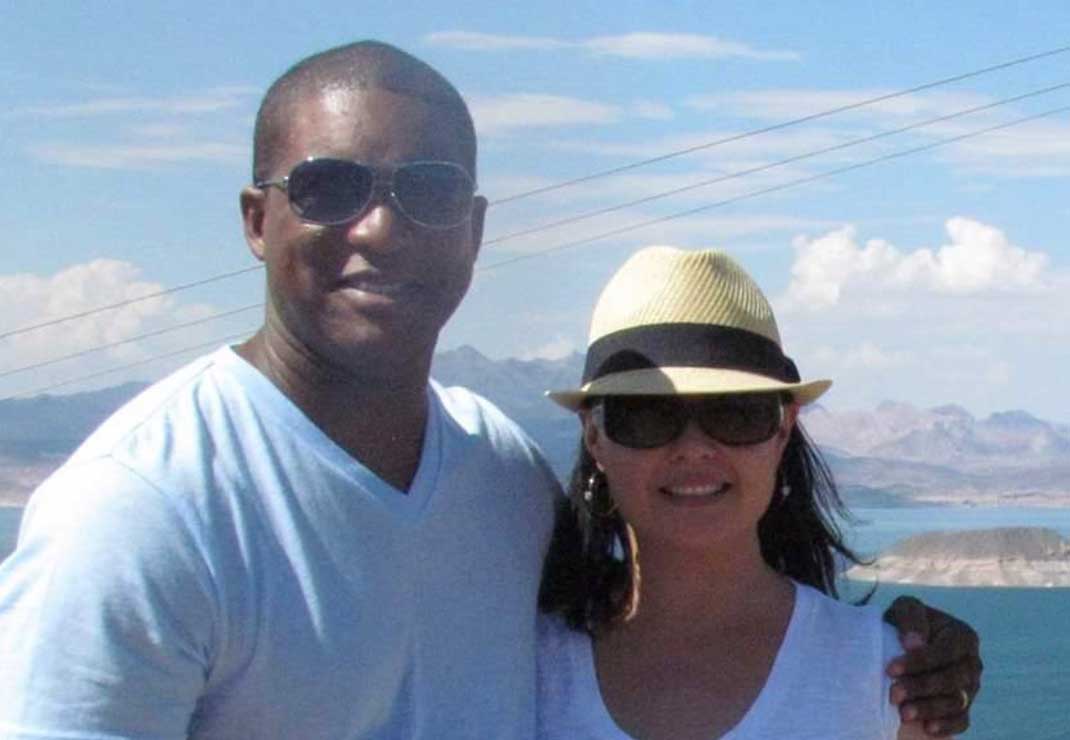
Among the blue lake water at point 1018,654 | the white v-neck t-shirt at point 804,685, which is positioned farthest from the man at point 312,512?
the blue lake water at point 1018,654

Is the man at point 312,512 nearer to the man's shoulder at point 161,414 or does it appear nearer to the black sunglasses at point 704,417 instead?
the man's shoulder at point 161,414

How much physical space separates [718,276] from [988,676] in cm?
10318

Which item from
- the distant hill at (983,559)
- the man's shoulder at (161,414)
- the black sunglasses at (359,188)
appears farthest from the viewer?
the distant hill at (983,559)

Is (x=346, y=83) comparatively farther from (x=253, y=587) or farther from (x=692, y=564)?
(x=692, y=564)

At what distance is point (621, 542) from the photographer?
385 cm

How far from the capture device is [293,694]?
293cm

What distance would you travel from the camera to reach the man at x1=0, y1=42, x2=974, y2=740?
2701 millimetres

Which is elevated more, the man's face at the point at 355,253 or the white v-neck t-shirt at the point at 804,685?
the man's face at the point at 355,253

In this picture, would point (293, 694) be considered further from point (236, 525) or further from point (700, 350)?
point (700, 350)

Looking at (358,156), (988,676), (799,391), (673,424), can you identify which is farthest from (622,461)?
(988,676)

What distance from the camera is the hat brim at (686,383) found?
3477mm

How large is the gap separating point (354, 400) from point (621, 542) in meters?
0.90

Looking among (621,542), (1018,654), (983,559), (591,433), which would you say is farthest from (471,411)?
(983,559)

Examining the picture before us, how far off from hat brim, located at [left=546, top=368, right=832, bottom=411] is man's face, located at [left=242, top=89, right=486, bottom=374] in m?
0.52
